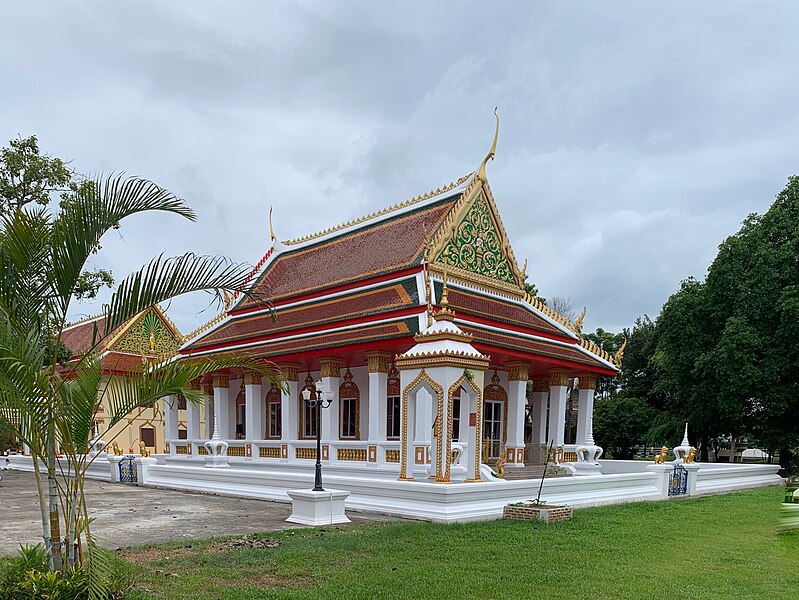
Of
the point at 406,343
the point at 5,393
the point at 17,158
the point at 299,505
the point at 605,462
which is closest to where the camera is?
the point at 5,393

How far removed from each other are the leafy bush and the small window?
73.2 feet

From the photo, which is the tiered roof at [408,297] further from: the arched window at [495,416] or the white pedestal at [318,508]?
the white pedestal at [318,508]

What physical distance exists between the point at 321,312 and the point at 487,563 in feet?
33.9

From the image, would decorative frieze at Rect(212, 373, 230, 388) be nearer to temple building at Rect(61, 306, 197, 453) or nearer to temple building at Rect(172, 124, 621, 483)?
temple building at Rect(172, 124, 621, 483)

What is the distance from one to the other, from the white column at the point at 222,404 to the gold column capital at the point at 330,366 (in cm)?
469

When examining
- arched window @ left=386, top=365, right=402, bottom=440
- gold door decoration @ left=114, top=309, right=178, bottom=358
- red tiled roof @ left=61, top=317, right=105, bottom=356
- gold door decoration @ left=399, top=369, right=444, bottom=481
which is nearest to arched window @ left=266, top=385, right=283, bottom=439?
arched window @ left=386, top=365, right=402, bottom=440

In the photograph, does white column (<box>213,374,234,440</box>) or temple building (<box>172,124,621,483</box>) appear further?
white column (<box>213,374,234,440</box>)

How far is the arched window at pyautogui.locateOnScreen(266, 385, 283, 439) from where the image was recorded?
18.2 metres

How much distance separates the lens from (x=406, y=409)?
1147 centimetres

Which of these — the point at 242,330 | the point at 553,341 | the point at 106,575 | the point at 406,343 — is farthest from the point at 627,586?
the point at 242,330

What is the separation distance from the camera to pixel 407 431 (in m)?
11.4

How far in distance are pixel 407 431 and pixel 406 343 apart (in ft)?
7.34

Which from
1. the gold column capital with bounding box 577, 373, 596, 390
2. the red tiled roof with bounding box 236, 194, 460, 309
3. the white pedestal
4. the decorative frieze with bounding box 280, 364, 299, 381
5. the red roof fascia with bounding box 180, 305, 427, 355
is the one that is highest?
the red tiled roof with bounding box 236, 194, 460, 309

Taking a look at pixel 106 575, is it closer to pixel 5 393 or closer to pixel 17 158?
pixel 5 393
